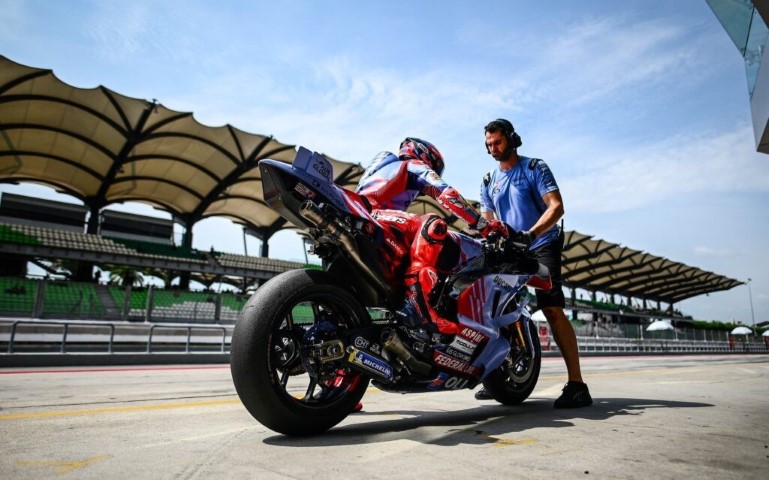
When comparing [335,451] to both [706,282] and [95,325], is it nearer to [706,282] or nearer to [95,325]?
[95,325]

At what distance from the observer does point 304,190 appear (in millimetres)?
2393

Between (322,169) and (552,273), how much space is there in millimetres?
2341

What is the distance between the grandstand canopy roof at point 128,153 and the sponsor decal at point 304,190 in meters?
27.4

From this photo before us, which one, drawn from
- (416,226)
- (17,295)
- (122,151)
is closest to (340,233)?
(416,226)

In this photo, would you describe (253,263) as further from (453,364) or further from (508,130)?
(453,364)

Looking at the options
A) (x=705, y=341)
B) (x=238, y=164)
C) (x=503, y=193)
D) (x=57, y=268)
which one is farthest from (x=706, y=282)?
(x=503, y=193)

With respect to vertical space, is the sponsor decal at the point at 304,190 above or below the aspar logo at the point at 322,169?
below

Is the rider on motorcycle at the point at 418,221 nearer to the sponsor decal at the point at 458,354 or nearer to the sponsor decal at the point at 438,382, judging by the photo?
the sponsor decal at the point at 458,354

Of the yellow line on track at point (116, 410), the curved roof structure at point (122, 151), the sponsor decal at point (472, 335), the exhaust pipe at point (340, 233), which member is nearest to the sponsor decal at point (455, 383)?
the sponsor decal at point (472, 335)

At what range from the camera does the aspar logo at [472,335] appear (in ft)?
9.52

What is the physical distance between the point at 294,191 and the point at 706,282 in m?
106

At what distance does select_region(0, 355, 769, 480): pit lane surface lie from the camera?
171 cm

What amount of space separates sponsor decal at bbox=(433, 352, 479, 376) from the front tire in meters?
0.41

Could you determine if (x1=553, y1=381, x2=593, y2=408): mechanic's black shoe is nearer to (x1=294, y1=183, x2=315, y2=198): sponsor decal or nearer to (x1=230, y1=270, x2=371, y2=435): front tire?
(x1=230, y1=270, x2=371, y2=435): front tire
